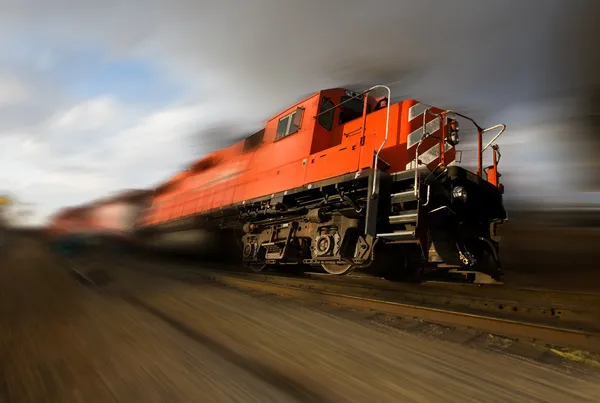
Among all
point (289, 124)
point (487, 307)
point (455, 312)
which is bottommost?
point (455, 312)

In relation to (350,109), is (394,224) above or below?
below

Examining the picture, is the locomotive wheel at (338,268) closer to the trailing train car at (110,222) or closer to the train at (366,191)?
the train at (366,191)

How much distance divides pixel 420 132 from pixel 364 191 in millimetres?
1325

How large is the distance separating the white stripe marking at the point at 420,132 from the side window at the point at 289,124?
241 cm

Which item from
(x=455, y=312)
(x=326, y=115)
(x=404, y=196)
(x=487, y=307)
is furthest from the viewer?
(x=326, y=115)

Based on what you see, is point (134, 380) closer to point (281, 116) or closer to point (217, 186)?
point (281, 116)

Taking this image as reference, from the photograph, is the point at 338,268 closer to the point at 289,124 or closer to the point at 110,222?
the point at 289,124

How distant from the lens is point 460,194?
16.5 ft

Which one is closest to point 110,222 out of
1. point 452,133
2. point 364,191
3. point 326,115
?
point 326,115

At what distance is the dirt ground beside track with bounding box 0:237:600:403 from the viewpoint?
7.36 feet

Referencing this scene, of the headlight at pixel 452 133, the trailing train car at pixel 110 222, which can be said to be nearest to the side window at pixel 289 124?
the headlight at pixel 452 133

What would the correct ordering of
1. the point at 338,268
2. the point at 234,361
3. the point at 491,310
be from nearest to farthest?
the point at 234,361
the point at 491,310
the point at 338,268

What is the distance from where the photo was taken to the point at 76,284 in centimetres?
561

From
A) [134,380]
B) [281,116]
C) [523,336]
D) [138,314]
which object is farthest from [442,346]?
[281,116]
